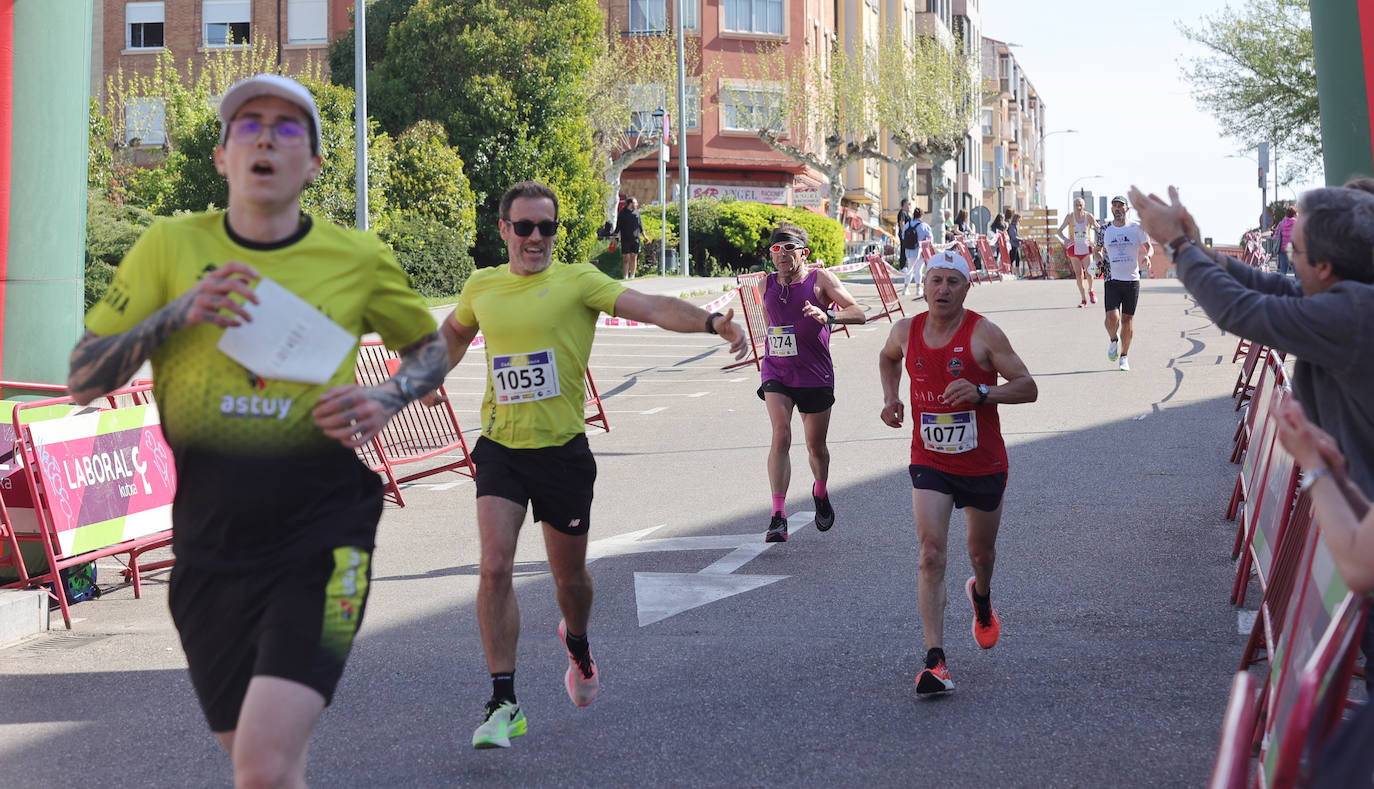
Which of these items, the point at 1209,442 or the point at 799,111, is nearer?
the point at 1209,442

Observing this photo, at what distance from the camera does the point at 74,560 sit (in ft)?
26.7

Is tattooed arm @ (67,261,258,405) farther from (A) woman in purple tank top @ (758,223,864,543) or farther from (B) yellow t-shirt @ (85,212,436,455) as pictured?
(A) woman in purple tank top @ (758,223,864,543)

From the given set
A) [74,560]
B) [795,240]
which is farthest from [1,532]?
[795,240]

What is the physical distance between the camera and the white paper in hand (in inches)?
137

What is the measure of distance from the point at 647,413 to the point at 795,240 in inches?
281

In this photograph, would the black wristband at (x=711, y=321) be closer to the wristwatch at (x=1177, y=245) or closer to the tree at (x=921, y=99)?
the wristwatch at (x=1177, y=245)

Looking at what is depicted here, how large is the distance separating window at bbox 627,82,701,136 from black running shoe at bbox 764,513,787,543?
41937 mm

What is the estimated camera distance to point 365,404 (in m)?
3.55

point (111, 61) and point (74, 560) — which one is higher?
point (111, 61)

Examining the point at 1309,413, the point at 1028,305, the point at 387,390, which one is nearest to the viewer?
the point at 387,390

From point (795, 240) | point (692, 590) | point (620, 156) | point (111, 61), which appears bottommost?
point (692, 590)

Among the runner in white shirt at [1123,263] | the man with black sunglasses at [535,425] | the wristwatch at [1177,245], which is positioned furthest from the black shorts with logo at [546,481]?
the runner in white shirt at [1123,263]

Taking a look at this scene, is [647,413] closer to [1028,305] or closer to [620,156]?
[1028,305]

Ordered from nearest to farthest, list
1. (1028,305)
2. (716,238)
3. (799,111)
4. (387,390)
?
1. (387,390)
2. (1028,305)
3. (716,238)
4. (799,111)
